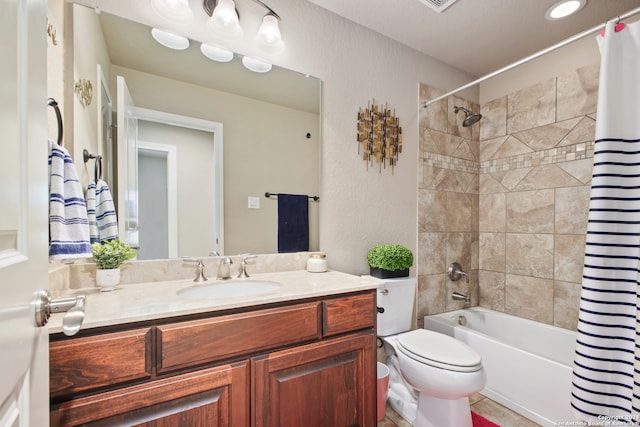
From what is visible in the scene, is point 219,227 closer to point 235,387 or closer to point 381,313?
point 235,387

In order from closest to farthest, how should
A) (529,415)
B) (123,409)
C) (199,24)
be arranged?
(123,409) → (199,24) → (529,415)

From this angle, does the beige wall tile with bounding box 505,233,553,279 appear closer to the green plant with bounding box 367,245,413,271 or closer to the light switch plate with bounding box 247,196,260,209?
the green plant with bounding box 367,245,413,271

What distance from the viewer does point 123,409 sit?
Answer: 2.82ft

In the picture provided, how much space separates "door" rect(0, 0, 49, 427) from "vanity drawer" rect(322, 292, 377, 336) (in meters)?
0.86

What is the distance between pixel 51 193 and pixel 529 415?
255cm

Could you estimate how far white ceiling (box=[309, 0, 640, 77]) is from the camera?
1805 millimetres

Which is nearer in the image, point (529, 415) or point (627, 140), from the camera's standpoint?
point (627, 140)

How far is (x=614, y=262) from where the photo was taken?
1169 mm

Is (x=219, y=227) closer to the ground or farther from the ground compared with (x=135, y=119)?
closer to the ground

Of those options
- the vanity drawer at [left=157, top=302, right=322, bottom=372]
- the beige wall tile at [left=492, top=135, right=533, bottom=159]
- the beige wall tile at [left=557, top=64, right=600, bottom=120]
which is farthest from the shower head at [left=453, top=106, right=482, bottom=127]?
the vanity drawer at [left=157, top=302, right=322, bottom=372]

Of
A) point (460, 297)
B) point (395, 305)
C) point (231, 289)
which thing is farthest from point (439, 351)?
point (231, 289)

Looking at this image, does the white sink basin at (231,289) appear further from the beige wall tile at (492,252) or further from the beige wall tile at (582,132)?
the beige wall tile at (582,132)

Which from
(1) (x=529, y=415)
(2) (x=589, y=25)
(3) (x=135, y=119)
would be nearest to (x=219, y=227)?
(3) (x=135, y=119)

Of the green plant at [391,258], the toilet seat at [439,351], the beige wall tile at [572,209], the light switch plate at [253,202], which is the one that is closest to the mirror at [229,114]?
the light switch plate at [253,202]
